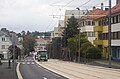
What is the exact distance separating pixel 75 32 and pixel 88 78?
72817 millimetres

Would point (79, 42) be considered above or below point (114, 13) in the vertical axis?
below

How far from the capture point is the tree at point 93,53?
68000 mm

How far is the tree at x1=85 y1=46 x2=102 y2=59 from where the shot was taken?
68.0 meters

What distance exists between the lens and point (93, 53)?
68.9 meters

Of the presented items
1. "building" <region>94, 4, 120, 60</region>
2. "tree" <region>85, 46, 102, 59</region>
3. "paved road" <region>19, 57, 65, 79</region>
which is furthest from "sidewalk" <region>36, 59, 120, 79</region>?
"building" <region>94, 4, 120, 60</region>

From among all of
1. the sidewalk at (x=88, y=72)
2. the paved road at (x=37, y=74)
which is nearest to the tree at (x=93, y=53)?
the sidewalk at (x=88, y=72)

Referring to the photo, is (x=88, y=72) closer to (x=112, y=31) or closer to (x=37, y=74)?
(x=37, y=74)

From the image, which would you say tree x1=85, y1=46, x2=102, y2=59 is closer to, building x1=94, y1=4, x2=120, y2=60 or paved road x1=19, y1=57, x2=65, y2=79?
building x1=94, y1=4, x2=120, y2=60

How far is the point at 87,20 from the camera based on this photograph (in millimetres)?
99875

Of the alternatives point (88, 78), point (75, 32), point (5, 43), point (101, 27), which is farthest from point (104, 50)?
point (5, 43)

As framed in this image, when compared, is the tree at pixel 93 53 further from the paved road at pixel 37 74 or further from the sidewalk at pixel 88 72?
the paved road at pixel 37 74

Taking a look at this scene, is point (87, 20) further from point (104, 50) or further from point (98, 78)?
point (98, 78)

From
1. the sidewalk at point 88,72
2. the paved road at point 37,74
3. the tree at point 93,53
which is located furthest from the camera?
the tree at point 93,53

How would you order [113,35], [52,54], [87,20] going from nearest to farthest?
[113,35] < [87,20] < [52,54]
